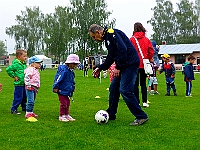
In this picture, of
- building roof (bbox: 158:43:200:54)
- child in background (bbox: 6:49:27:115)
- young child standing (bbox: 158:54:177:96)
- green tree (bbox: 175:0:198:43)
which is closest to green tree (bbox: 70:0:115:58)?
building roof (bbox: 158:43:200:54)

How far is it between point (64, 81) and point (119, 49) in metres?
1.51

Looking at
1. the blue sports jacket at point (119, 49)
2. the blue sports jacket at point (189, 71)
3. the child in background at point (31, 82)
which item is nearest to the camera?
the blue sports jacket at point (119, 49)

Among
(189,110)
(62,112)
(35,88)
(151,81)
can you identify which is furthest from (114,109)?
(151,81)

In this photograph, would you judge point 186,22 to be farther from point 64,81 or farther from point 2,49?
point 2,49

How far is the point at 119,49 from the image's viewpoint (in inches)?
240

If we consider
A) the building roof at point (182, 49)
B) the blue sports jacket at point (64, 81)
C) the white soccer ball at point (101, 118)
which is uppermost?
the building roof at point (182, 49)

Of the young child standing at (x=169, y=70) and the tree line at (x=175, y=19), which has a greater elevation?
the tree line at (x=175, y=19)

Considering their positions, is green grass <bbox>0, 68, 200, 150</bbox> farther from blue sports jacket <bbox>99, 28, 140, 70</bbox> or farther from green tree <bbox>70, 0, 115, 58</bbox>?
green tree <bbox>70, 0, 115, 58</bbox>

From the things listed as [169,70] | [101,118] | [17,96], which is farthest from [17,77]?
[169,70]

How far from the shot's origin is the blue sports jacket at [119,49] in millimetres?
6133

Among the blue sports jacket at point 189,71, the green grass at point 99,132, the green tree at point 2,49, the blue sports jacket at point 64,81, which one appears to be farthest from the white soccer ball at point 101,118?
the green tree at point 2,49

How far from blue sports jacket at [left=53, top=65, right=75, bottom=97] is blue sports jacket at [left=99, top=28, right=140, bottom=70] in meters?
0.99

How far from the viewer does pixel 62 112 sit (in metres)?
Answer: 7.01

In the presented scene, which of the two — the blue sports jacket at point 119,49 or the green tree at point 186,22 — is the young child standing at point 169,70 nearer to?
the blue sports jacket at point 119,49
